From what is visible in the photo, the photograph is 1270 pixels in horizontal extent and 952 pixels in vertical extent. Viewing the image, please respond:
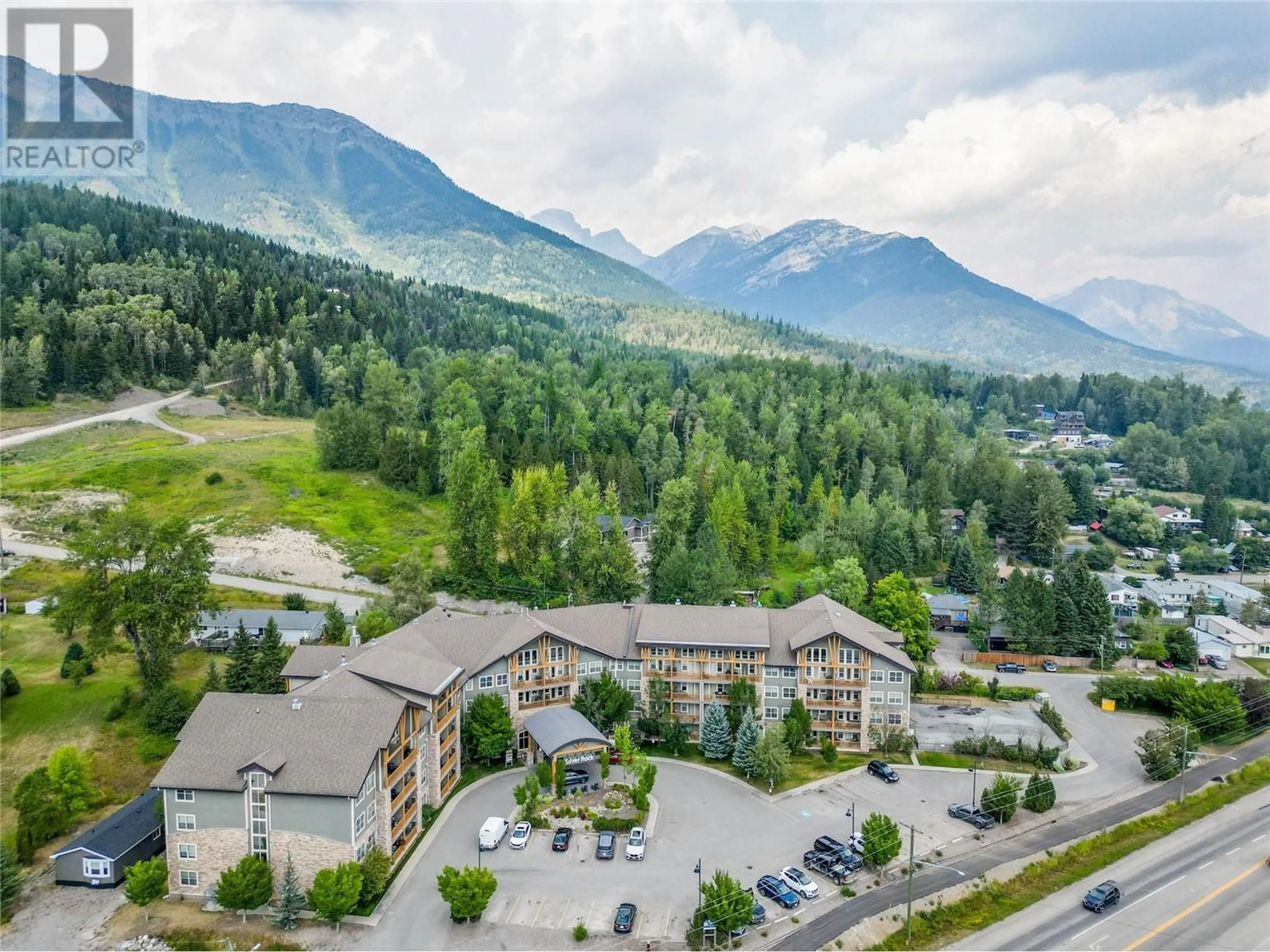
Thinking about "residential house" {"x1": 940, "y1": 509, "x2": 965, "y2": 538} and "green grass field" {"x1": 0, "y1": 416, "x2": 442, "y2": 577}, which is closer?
"green grass field" {"x1": 0, "y1": 416, "x2": 442, "y2": 577}

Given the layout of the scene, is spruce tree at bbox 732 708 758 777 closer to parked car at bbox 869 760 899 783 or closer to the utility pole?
parked car at bbox 869 760 899 783

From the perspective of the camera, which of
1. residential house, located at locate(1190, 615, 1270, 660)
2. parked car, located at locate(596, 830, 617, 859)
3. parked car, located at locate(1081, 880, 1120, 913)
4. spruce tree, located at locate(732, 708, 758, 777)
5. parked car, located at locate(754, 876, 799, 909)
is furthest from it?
residential house, located at locate(1190, 615, 1270, 660)

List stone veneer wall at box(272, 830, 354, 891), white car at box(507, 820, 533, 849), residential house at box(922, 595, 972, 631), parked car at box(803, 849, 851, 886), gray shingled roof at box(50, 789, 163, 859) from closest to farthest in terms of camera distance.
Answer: stone veneer wall at box(272, 830, 354, 891) → gray shingled roof at box(50, 789, 163, 859) → parked car at box(803, 849, 851, 886) → white car at box(507, 820, 533, 849) → residential house at box(922, 595, 972, 631)

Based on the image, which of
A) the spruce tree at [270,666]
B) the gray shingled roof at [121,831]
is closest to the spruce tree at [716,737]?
the spruce tree at [270,666]

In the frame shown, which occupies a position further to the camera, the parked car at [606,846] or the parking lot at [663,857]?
the parked car at [606,846]

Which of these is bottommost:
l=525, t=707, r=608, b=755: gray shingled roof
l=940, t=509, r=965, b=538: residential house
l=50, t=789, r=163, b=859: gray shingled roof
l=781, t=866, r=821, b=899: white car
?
l=781, t=866, r=821, b=899: white car

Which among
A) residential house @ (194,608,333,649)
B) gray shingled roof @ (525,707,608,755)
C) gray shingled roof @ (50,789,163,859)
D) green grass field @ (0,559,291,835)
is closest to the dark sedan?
gray shingled roof @ (525,707,608,755)

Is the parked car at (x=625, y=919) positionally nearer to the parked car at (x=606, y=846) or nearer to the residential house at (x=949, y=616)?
the parked car at (x=606, y=846)

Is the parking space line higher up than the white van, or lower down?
lower down
